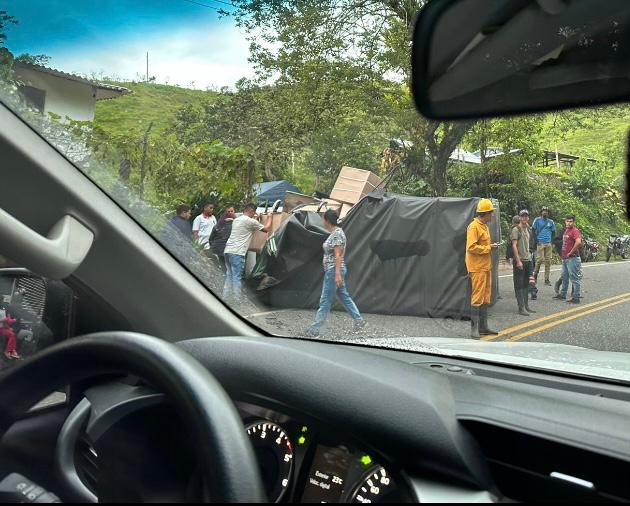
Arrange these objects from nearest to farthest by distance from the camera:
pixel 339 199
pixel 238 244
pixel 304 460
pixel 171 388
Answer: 1. pixel 171 388
2. pixel 304 460
3. pixel 238 244
4. pixel 339 199

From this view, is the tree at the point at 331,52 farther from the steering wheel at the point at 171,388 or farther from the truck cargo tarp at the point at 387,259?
the steering wheel at the point at 171,388

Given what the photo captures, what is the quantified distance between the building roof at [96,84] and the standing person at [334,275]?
1.30 metres

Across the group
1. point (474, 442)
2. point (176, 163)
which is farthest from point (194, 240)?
point (474, 442)

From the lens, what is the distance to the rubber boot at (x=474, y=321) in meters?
3.24

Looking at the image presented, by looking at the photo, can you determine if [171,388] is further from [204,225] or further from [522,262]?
[522,262]

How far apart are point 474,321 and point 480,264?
0.98ft

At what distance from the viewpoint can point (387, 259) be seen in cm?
417

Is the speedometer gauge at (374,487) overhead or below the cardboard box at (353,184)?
below

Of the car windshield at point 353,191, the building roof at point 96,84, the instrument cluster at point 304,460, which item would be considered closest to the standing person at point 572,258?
the car windshield at point 353,191

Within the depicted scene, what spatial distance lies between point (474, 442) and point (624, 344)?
1.70 m

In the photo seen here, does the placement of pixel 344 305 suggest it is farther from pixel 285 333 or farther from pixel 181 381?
pixel 181 381

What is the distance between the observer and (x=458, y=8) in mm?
1902

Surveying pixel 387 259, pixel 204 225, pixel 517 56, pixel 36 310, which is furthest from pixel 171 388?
pixel 387 259

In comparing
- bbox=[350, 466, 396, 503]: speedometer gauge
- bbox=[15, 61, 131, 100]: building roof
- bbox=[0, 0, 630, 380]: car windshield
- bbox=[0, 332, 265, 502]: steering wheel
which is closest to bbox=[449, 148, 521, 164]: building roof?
bbox=[0, 0, 630, 380]: car windshield
